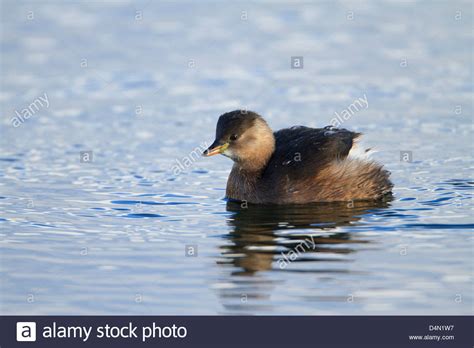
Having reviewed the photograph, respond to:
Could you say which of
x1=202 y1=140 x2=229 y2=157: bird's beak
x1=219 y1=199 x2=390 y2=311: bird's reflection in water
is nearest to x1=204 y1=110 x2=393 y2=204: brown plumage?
x1=202 y1=140 x2=229 y2=157: bird's beak

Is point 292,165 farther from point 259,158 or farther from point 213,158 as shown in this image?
point 213,158

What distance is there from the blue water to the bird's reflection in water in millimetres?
34

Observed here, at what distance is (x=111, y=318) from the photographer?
27.1ft

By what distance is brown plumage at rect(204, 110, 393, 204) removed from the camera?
39.7 ft

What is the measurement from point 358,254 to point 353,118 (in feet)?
22.2

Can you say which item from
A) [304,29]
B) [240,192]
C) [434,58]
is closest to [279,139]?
[240,192]

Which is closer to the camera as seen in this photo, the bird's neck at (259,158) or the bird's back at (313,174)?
the bird's back at (313,174)

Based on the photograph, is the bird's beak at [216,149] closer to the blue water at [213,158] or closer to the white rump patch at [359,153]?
the blue water at [213,158]

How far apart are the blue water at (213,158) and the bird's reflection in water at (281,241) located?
34mm

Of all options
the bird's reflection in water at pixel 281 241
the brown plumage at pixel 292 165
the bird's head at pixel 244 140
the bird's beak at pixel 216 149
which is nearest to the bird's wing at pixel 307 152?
the brown plumage at pixel 292 165

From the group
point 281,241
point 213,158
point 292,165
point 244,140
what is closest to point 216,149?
point 244,140

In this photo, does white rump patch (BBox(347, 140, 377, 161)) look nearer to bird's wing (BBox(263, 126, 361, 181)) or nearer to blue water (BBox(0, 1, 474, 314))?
bird's wing (BBox(263, 126, 361, 181))

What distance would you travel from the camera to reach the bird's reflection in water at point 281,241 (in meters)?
9.16

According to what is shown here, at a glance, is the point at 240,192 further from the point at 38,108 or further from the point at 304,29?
the point at 304,29
